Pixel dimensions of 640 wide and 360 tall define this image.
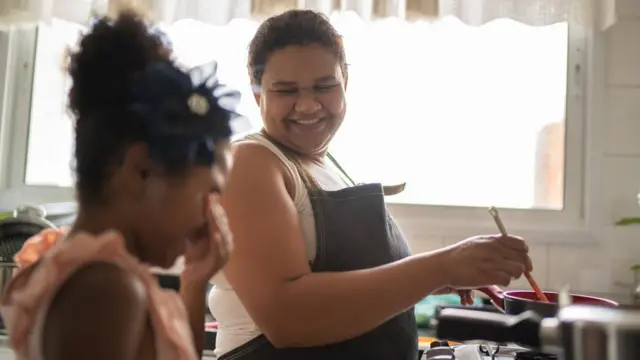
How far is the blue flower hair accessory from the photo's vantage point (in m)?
0.70

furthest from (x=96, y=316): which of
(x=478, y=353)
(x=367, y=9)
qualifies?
(x=367, y=9)

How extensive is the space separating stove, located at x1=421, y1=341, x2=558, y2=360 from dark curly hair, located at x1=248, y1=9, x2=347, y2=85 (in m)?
0.48

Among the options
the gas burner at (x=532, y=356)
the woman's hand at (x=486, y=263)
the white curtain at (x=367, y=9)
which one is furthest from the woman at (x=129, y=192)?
the white curtain at (x=367, y=9)

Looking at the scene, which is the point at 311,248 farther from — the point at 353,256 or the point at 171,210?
the point at 171,210

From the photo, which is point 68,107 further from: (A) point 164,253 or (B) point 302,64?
(B) point 302,64

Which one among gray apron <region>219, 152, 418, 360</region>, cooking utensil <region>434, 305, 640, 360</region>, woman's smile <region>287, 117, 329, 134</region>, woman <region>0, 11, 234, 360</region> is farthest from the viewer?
woman's smile <region>287, 117, 329, 134</region>

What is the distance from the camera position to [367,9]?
1.67 metres

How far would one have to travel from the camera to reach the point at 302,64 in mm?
1029

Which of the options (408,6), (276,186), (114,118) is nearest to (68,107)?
(114,118)

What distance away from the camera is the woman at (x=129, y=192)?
2.08 ft

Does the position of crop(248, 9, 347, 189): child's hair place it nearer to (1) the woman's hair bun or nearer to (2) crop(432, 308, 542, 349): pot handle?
(1) the woman's hair bun

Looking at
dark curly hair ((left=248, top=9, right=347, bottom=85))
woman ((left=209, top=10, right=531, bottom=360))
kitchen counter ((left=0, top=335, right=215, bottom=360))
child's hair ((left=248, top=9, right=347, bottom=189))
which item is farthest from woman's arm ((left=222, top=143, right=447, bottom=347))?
kitchen counter ((left=0, top=335, right=215, bottom=360))

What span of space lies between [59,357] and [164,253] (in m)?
0.17

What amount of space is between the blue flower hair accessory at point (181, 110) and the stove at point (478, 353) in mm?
512
